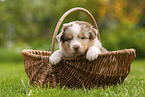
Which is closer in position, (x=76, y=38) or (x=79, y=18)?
(x=76, y=38)

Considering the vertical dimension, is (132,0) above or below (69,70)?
above

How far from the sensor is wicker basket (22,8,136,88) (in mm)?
2881

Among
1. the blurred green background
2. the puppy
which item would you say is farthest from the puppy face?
the blurred green background

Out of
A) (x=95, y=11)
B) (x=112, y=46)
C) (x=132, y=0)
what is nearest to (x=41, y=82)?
(x=112, y=46)

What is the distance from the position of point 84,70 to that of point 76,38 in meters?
0.58

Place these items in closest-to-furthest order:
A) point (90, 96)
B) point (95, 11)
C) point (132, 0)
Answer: point (90, 96) < point (95, 11) < point (132, 0)

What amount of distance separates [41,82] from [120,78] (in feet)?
4.25

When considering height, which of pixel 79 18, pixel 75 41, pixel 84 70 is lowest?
pixel 84 70

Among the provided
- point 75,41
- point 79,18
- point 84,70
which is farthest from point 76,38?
point 79,18

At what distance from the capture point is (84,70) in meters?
2.88

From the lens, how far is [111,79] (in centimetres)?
306

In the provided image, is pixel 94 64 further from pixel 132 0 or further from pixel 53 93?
pixel 132 0

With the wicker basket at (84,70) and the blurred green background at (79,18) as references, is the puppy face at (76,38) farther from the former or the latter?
the blurred green background at (79,18)

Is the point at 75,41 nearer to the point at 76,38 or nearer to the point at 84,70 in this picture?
the point at 76,38
